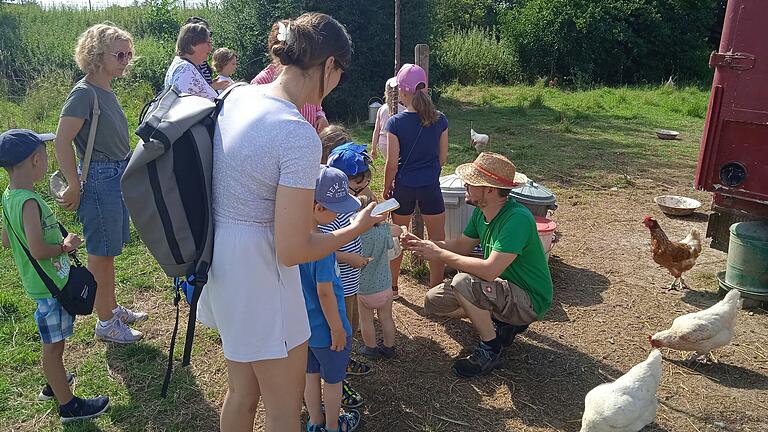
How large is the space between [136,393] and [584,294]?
11.6 feet

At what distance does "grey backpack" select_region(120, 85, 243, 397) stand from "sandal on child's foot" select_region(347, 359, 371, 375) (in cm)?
186

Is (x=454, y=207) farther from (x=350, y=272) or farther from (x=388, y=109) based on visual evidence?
(x=350, y=272)

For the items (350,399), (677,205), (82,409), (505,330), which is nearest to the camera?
(82,409)

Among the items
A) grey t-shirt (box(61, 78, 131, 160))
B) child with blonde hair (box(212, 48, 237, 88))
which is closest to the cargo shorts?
grey t-shirt (box(61, 78, 131, 160))

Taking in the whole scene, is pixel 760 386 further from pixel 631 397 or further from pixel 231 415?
pixel 231 415

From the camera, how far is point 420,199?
4629 millimetres

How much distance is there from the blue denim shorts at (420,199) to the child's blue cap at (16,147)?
250cm

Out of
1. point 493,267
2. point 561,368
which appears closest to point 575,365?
point 561,368

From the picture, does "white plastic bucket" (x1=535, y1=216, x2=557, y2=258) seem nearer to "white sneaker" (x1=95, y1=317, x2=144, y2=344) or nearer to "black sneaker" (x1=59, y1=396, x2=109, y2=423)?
"white sneaker" (x1=95, y1=317, x2=144, y2=344)

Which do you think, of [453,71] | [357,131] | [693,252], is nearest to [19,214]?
[693,252]

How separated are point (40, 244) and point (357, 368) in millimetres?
1930

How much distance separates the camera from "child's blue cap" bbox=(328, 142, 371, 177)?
333 centimetres

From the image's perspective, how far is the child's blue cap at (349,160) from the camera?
10.9 feet

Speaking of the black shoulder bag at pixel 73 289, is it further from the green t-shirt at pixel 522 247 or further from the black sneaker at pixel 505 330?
the black sneaker at pixel 505 330
